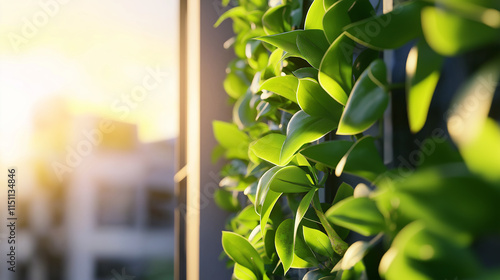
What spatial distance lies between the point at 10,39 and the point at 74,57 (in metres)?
0.21

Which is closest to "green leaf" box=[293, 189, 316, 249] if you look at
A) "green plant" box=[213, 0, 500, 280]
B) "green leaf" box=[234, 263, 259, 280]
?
"green plant" box=[213, 0, 500, 280]

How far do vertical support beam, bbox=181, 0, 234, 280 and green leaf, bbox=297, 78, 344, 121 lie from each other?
2.51 feet

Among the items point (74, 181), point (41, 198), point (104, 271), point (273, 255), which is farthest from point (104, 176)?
point (273, 255)

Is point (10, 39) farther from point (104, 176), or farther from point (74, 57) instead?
point (104, 176)

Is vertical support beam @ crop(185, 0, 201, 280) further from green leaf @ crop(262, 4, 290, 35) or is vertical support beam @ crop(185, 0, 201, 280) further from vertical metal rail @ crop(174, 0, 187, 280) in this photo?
green leaf @ crop(262, 4, 290, 35)

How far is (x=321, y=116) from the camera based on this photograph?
1.26 feet

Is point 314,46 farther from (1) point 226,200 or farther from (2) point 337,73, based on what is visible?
(1) point 226,200

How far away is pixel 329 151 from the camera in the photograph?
0.36m

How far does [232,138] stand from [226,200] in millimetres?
214

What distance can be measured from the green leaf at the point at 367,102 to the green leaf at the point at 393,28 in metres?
0.02

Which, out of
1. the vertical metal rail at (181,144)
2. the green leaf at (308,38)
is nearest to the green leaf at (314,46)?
the green leaf at (308,38)

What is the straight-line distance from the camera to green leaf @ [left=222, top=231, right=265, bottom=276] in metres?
0.61

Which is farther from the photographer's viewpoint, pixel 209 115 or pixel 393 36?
pixel 209 115

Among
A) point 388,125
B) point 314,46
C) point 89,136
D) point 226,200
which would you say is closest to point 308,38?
point 314,46
